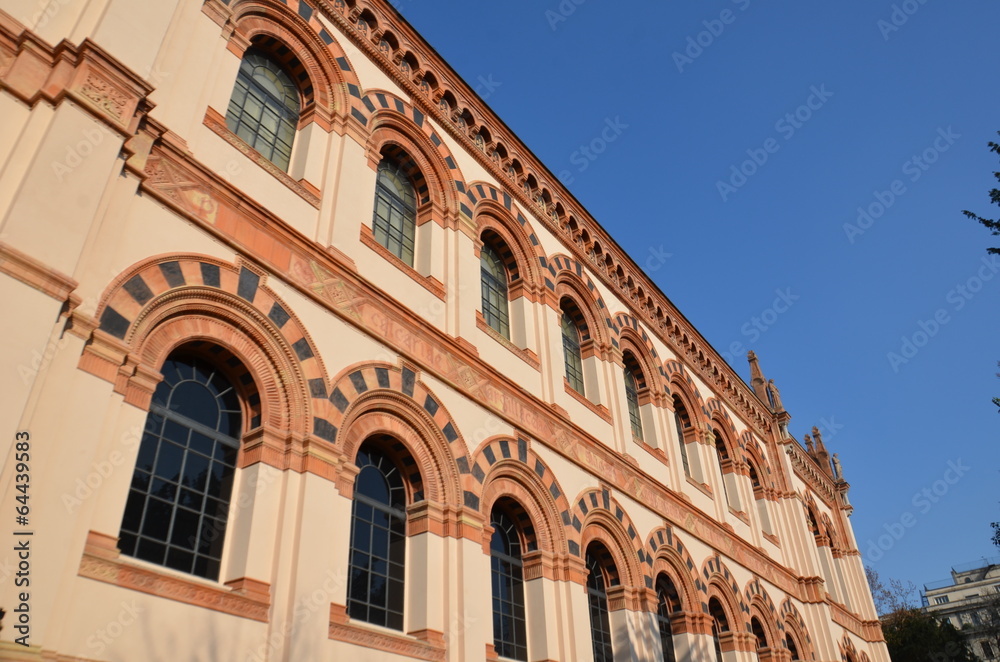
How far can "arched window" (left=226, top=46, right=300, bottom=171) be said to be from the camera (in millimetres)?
10273

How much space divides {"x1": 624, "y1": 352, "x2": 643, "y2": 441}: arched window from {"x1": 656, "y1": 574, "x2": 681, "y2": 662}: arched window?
344 centimetres

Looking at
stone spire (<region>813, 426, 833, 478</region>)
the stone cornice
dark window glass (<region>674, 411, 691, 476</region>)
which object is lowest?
dark window glass (<region>674, 411, 691, 476</region>)

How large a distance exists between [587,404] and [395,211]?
5669 millimetres

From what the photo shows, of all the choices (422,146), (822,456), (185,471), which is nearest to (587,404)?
(422,146)

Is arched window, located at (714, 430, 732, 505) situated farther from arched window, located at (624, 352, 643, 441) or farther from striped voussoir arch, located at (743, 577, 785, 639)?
arched window, located at (624, 352, 643, 441)

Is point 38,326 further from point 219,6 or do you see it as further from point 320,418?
point 219,6

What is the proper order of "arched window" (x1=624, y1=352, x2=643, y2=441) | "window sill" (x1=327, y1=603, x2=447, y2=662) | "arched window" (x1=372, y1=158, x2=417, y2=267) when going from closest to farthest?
"window sill" (x1=327, y1=603, x2=447, y2=662) → "arched window" (x1=372, y1=158, x2=417, y2=267) → "arched window" (x1=624, y1=352, x2=643, y2=441)

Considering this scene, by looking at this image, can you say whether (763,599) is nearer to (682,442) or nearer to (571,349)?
(682,442)

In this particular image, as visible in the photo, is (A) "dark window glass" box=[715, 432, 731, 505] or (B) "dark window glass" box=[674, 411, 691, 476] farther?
(A) "dark window glass" box=[715, 432, 731, 505]

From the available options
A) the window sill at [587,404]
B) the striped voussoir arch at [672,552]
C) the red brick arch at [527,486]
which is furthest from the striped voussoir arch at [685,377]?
the red brick arch at [527,486]

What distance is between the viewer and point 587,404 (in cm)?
1543

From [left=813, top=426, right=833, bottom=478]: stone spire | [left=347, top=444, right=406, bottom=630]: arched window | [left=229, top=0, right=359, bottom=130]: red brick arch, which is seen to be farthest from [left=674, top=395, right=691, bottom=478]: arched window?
[left=813, top=426, right=833, bottom=478]: stone spire

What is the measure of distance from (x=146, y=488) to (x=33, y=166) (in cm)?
311

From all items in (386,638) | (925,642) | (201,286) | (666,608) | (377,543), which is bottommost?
(386,638)
